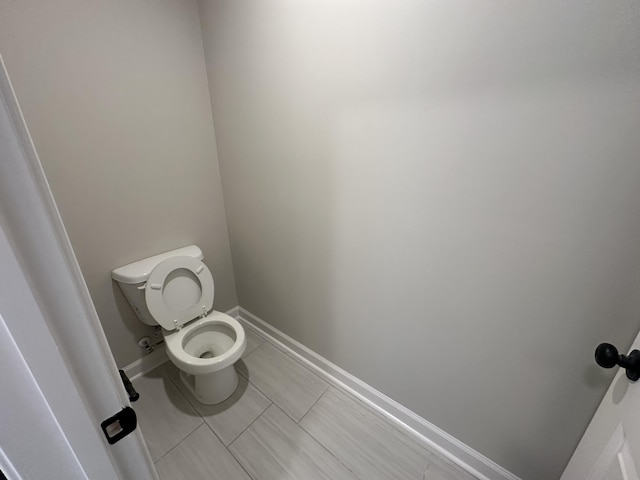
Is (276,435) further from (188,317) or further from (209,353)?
(188,317)

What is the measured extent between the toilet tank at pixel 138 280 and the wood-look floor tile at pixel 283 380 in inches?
26.5

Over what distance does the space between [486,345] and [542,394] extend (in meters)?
0.22

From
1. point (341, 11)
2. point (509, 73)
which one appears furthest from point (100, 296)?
point (509, 73)

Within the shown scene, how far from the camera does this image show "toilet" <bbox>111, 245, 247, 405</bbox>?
1345mm

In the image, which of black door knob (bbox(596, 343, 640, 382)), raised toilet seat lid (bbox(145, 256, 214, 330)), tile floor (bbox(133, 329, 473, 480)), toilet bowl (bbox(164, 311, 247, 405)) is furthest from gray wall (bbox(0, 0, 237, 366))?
black door knob (bbox(596, 343, 640, 382))

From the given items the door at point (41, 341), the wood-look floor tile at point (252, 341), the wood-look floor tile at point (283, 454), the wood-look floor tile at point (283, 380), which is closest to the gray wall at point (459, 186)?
the wood-look floor tile at point (283, 380)

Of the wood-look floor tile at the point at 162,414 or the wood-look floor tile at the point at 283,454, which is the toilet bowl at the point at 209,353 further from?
the wood-look floor tile at the point at 283,454

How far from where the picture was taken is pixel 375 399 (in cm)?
143

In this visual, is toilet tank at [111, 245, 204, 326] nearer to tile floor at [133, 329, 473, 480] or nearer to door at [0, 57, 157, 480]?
tile floor at [133, 329, 473, 480]

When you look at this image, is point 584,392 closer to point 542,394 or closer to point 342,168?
point 542,394

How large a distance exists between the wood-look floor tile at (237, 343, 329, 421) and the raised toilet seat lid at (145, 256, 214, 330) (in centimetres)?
49

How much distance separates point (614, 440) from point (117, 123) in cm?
211

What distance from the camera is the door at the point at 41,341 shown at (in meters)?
0.28

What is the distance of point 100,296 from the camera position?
139cm
